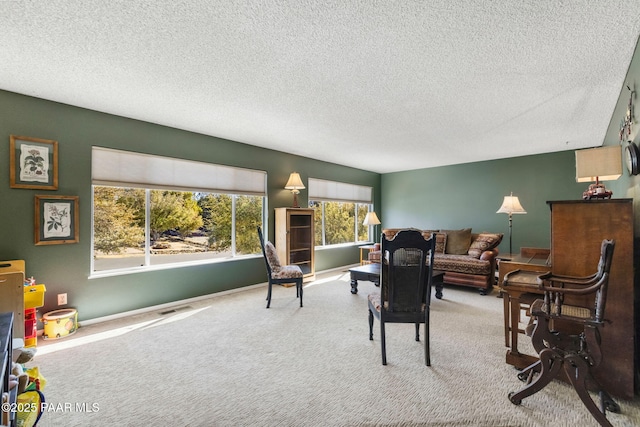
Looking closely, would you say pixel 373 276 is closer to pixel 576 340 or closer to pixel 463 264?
pixel 463 264

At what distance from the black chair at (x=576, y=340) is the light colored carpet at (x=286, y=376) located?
0.12 m

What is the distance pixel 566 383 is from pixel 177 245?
4.43 meters

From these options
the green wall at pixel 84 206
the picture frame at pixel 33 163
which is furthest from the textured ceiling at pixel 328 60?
the picture frame at pixel 33 163

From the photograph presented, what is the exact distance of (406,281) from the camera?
244 centimetres

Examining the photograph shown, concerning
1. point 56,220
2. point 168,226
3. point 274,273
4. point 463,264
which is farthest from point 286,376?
point 463,264

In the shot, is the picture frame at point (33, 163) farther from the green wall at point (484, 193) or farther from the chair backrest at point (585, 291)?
the green wall at point (484, 193)

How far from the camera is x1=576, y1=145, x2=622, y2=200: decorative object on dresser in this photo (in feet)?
7.82

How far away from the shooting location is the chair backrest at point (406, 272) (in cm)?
240

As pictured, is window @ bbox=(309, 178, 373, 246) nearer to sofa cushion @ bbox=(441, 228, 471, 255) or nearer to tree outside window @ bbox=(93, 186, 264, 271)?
tree outside window @ bbox=(93, 186, 264, 271)

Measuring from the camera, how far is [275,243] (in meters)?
5.41

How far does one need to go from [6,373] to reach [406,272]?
2.30m

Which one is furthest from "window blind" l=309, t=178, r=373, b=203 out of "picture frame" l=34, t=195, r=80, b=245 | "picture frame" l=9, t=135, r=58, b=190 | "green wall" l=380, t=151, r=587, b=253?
"picture frame" l=9, t=135, r=58, b=190

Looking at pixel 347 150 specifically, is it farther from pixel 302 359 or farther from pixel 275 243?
pixel 302 359

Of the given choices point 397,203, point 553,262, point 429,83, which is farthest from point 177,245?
point 397,203
